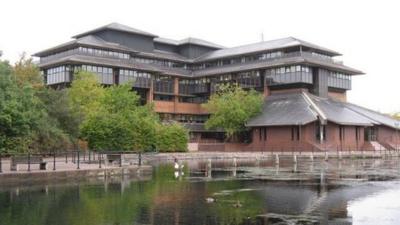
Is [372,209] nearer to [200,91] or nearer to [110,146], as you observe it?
[110,146]

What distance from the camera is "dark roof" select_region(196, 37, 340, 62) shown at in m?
88.4

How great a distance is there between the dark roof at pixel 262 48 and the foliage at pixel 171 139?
84.2ft

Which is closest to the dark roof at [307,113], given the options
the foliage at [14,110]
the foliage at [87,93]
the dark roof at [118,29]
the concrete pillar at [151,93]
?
the concrete pillar at [151,93]

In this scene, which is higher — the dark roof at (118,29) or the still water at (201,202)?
the dark roof at (118,29)

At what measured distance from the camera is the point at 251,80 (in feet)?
301

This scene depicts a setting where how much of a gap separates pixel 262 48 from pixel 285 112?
15.6 m

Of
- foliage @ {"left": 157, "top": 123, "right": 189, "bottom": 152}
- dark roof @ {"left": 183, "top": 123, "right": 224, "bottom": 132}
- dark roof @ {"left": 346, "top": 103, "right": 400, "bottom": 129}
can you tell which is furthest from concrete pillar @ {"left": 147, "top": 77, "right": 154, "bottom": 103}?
dark roof @ {"left": 346, "top": 103, "right": 400, "bottom": 129}

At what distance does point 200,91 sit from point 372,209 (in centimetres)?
7950

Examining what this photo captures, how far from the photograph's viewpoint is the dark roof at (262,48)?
290ft

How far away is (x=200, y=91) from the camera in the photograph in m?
100

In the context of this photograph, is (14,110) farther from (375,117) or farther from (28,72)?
(375,117)

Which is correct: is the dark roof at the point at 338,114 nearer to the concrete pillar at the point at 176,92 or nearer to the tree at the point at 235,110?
the tree at the point at 235,110

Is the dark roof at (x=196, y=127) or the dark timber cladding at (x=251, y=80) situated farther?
the dark roof at (x=196, y=127)

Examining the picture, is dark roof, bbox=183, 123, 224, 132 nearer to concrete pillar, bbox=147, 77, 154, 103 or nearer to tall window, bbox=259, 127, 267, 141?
concrete pillar, bbox=147, 77, 154, 103
